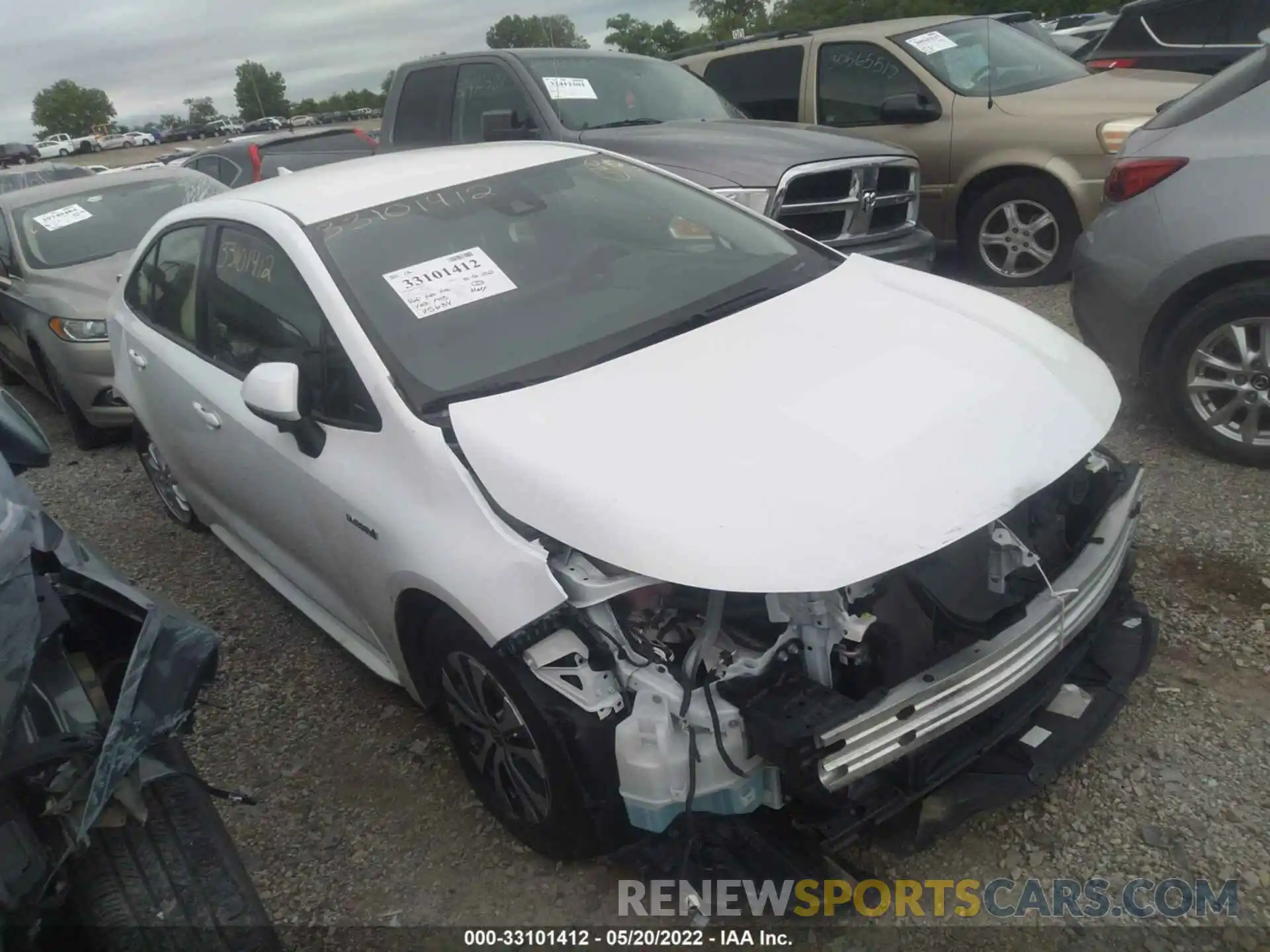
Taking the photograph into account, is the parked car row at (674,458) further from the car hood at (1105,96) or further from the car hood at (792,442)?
the car hood at (1105,96)

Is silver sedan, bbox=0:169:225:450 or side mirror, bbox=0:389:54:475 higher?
side mirror, bbox=0:389:54:475

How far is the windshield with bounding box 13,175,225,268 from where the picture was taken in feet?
21.2

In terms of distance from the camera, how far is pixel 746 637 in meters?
2.18

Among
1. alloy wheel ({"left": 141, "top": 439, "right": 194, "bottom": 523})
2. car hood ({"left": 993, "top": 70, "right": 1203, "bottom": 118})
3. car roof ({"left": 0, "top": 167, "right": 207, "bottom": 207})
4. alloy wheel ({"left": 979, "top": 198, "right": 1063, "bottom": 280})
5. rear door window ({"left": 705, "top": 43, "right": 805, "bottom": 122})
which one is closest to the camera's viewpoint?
alloy wheel ({"left": 141, "top": 439, "right": 194, "bottom": 523})

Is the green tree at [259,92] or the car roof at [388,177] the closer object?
the car roof at [388,177]

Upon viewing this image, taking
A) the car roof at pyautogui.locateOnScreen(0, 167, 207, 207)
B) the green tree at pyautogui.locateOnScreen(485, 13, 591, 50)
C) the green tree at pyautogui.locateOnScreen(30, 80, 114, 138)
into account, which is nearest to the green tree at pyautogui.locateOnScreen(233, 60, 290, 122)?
the green tree at pyautogui.locateOnScreen(30, 80, 114, 138)

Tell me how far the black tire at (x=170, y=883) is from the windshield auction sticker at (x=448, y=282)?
1.37 metres

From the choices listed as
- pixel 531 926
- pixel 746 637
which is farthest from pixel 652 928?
pixel 746 637

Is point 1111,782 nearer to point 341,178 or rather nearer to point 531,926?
point 531,926

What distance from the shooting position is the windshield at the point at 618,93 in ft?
19.8

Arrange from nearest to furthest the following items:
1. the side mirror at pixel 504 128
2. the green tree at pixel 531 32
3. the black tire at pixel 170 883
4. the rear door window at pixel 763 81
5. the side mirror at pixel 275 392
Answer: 1. the black tire at pixel 170 883
2. the side mirror at pixel 275 392
3. the side mirror at pixel 504 128
4. the rear door window at pixel 763 81
5. the green tree at pixel 531 32

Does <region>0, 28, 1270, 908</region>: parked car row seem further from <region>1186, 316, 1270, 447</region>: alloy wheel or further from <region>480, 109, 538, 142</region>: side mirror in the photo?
<region>480, 109, 538, 142</region>: side mirror

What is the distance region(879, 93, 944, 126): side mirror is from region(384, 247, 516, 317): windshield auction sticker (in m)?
4.46

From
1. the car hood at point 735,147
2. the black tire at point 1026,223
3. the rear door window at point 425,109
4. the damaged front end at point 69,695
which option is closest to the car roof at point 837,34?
the rear door window at point 425,109
